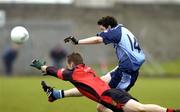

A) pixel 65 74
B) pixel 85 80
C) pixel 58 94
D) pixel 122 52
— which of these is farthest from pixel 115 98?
pixel 58 94

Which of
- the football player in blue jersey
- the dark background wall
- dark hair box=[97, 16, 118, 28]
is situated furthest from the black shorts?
the dark background wall

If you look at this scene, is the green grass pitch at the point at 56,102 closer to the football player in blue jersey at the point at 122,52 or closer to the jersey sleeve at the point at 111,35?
the football player in blue jersey at the point at 122,52

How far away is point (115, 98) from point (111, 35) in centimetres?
158

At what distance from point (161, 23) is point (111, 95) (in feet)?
106

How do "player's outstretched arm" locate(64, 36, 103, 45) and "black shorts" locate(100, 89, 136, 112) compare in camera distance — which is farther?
"player's outstretched arm" locate(64, 36, 103, 45)

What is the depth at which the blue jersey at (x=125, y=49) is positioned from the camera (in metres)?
15.6

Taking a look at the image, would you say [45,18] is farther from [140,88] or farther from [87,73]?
[87,73]

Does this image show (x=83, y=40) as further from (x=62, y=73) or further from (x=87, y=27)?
(x=87, y=27)

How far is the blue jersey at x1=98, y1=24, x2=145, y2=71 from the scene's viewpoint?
51.3ft

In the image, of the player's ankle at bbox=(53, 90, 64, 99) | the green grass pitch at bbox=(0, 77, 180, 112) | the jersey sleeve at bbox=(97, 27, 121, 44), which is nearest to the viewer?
the jersey sleeve at bbox=(97, 27, 121, 44)

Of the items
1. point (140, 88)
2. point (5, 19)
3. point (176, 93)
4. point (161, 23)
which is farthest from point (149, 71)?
point (176, 93)

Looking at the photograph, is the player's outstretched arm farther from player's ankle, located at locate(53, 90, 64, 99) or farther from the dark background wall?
the dark background wall

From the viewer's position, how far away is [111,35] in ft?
50.9

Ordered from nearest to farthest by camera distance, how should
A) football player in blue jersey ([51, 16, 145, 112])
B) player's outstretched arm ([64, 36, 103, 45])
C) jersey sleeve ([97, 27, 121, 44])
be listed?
player's outstretched arm ([64, 36, 103, 45]) < jersey sleeve ([97, 27, 121, 44]) < football player in blue jersey ([51, 16, 145, 112])
